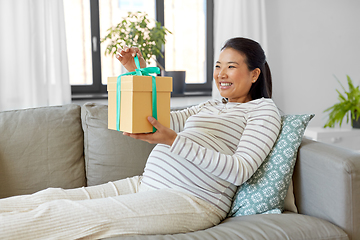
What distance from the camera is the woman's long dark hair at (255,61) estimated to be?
1.37m

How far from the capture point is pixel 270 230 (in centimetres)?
100

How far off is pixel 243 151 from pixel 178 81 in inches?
53.6

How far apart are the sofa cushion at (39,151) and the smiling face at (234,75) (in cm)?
76

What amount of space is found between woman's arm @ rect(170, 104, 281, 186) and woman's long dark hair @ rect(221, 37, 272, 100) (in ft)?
0.68

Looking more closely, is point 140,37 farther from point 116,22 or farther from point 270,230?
point 270,230

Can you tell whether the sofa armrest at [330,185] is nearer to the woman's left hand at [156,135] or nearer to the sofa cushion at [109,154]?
the woman's left hand at [156,135]

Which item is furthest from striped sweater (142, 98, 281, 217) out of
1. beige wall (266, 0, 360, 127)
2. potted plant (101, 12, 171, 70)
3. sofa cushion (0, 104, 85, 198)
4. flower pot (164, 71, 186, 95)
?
beige wall (266, 0, 360, 127)

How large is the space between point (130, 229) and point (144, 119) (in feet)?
1.13

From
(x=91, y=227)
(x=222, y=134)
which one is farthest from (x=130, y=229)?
(x=222, y=134)

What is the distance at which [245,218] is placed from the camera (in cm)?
111

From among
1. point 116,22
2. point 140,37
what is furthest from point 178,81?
point 116,22

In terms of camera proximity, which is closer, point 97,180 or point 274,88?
point 97,180

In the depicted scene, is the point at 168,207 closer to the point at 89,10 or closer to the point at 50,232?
the point at 50,232

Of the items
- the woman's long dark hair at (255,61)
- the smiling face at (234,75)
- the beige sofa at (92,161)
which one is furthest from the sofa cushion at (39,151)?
the woman's long dark hair at (255,61)
